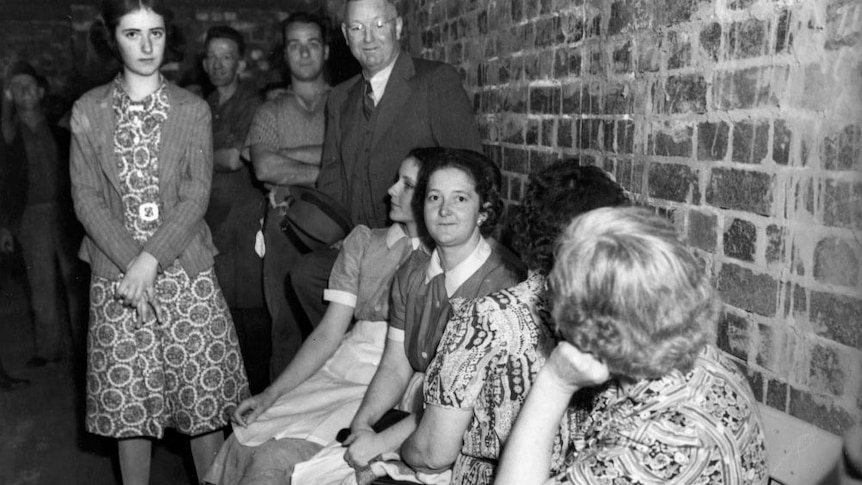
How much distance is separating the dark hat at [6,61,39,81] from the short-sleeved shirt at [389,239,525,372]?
15.4ft

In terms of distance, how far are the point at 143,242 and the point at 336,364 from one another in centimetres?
86

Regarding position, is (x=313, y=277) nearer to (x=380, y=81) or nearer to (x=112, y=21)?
(x=380, y=81)

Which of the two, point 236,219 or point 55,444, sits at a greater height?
point 236,219

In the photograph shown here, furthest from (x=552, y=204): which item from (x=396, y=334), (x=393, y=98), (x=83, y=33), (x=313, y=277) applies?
(x=83, y=33)

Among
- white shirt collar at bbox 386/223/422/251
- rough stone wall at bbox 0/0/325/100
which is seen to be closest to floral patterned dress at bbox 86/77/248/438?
white shirt collar at bbox 386/223/422/251

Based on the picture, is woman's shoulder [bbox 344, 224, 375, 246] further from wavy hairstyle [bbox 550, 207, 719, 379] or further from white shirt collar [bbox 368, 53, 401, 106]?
wavy hairstyle [bbox 550, 207, 719, 379]

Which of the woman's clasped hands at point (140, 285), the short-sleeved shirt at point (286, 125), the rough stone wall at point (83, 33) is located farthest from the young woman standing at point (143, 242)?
the rough stone wall at point (83, 33)

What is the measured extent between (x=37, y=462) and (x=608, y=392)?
332 centimetres

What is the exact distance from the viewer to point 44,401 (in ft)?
16.0

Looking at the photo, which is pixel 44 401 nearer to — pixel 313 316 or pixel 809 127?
pixel 313 316

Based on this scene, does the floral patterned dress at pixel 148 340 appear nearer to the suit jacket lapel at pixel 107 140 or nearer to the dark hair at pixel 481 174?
the suit jacket lapel at pixel 107 140

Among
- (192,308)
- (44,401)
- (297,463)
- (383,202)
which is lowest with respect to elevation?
(44,401)

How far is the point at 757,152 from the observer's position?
200 cm

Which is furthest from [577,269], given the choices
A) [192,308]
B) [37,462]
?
[37,462]
